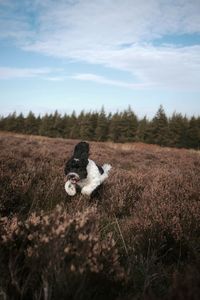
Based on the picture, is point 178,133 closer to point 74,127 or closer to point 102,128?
point 102,128

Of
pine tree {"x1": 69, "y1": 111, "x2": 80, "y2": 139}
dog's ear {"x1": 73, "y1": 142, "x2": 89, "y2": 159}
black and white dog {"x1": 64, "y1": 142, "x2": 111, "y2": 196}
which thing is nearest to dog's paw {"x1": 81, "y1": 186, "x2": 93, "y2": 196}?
black and white dog {"x1": 64, "y1": 142, "x2": 111, "y2": 196}

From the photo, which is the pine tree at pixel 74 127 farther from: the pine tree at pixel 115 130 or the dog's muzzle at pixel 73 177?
the dog's muzzle at pixel 73 177

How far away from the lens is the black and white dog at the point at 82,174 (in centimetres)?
459

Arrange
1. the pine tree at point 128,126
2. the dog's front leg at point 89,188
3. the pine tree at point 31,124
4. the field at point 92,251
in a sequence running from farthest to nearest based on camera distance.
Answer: the pine tree at point 31,124 → the pine tree at point 128,126 → the dog's front leg at point 89,188 → the field at point 92,251

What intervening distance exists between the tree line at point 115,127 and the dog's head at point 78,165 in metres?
42.0

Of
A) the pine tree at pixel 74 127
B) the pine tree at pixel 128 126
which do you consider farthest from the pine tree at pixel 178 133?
the pine tree at pixel 74 127

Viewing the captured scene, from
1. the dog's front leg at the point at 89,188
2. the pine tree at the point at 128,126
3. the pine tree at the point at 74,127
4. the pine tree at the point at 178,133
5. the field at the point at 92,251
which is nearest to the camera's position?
the field at the point at 92,251

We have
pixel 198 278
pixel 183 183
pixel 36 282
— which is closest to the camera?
pixel 198 278

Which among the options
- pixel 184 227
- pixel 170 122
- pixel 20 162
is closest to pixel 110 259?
pixel 184 227

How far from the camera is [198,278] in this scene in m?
1.90

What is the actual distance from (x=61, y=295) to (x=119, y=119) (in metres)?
47.7

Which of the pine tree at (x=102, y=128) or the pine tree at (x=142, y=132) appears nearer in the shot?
the pine tree at (x=142, y=132)

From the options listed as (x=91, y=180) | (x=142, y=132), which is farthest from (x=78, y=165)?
(x=142, y=132)

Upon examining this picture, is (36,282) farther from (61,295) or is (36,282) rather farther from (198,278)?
(198,278)
